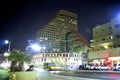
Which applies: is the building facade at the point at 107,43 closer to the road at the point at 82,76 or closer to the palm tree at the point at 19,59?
the road at the point at 82,76

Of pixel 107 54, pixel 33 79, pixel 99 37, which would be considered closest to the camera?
pixel 33 79

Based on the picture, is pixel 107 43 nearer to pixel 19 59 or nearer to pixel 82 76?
pixel 82 76

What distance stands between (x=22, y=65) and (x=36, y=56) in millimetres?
147415

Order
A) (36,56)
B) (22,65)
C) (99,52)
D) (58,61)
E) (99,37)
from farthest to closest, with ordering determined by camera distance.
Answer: (36,56), (58,61), (99,37), (99,52), (22,65)

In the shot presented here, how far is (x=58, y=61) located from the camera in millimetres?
160750

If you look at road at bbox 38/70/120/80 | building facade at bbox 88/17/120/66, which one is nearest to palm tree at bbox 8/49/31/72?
road at bbox 38/70/120/80

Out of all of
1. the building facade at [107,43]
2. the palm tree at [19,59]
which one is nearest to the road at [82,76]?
the palm tree at [19,59]

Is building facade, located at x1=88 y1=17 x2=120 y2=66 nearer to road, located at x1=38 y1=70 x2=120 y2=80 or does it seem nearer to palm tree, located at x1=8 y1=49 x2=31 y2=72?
road, located at x1=38 y1=70 x2=120 y2=80

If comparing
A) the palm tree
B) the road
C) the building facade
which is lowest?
the road

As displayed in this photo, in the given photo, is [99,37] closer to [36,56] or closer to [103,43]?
[103,43]

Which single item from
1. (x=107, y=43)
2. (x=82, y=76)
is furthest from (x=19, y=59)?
(x=107, y=43)

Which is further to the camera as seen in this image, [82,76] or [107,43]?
[107,43]

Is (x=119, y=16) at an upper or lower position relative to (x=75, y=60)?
upper

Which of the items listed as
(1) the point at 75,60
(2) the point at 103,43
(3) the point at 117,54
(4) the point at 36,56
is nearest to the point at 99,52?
(2) the point at 103,43
